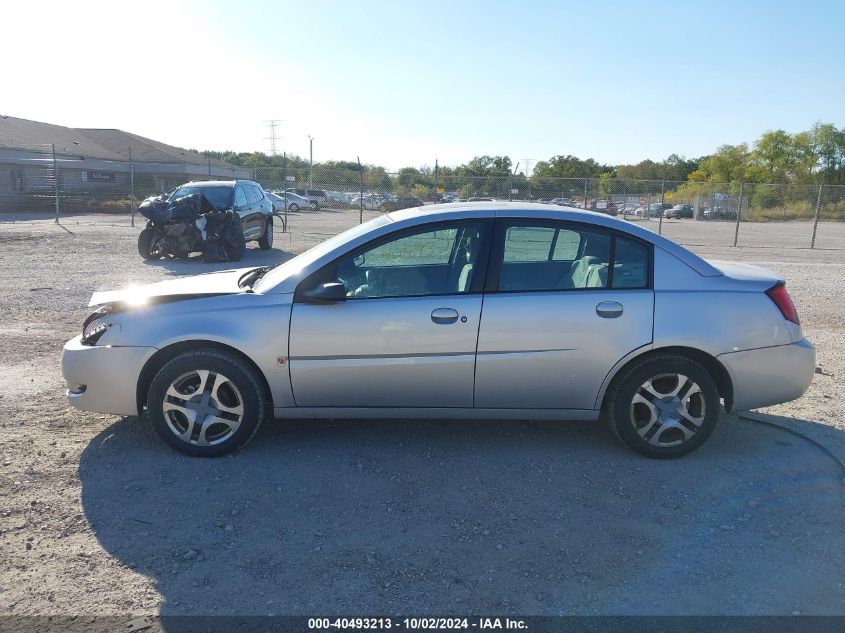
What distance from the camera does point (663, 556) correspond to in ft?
10.8

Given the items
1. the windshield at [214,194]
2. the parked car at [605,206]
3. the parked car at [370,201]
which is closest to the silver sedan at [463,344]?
the windshield at [214,194]

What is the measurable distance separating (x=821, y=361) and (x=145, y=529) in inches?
244

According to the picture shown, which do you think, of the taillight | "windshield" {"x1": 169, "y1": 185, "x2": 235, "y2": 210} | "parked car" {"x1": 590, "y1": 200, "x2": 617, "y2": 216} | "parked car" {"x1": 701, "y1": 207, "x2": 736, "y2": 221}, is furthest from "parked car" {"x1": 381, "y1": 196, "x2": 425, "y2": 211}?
"parked car" {"x1": 701, "y1": 207, "x2": 736, "y2": 221}

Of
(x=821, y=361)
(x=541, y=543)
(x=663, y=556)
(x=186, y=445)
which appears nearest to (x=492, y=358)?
(x=541, y=543)

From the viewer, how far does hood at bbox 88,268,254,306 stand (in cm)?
440

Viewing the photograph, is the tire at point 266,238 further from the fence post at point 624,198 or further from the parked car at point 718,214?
the parked car at point 718,214

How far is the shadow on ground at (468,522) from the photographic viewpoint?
298 centimetres

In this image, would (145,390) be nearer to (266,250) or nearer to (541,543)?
(541,543)

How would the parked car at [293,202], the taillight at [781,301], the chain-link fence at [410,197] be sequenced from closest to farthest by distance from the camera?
the taillight at [781,301] → the chain-link fence at [410,197] → the parked car at [293,202]

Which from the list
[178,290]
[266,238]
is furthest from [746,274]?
[266,238]

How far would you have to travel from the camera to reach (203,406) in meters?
4.24

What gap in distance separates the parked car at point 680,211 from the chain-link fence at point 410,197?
0.19 metres

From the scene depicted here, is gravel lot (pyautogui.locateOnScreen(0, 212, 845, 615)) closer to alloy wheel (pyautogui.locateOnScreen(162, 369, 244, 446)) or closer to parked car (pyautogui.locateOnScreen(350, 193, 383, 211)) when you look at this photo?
alloy wheel (pyautogui.locateOnScreen(162, 369, 244, 446))

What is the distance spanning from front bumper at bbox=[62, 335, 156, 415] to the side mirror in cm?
101
